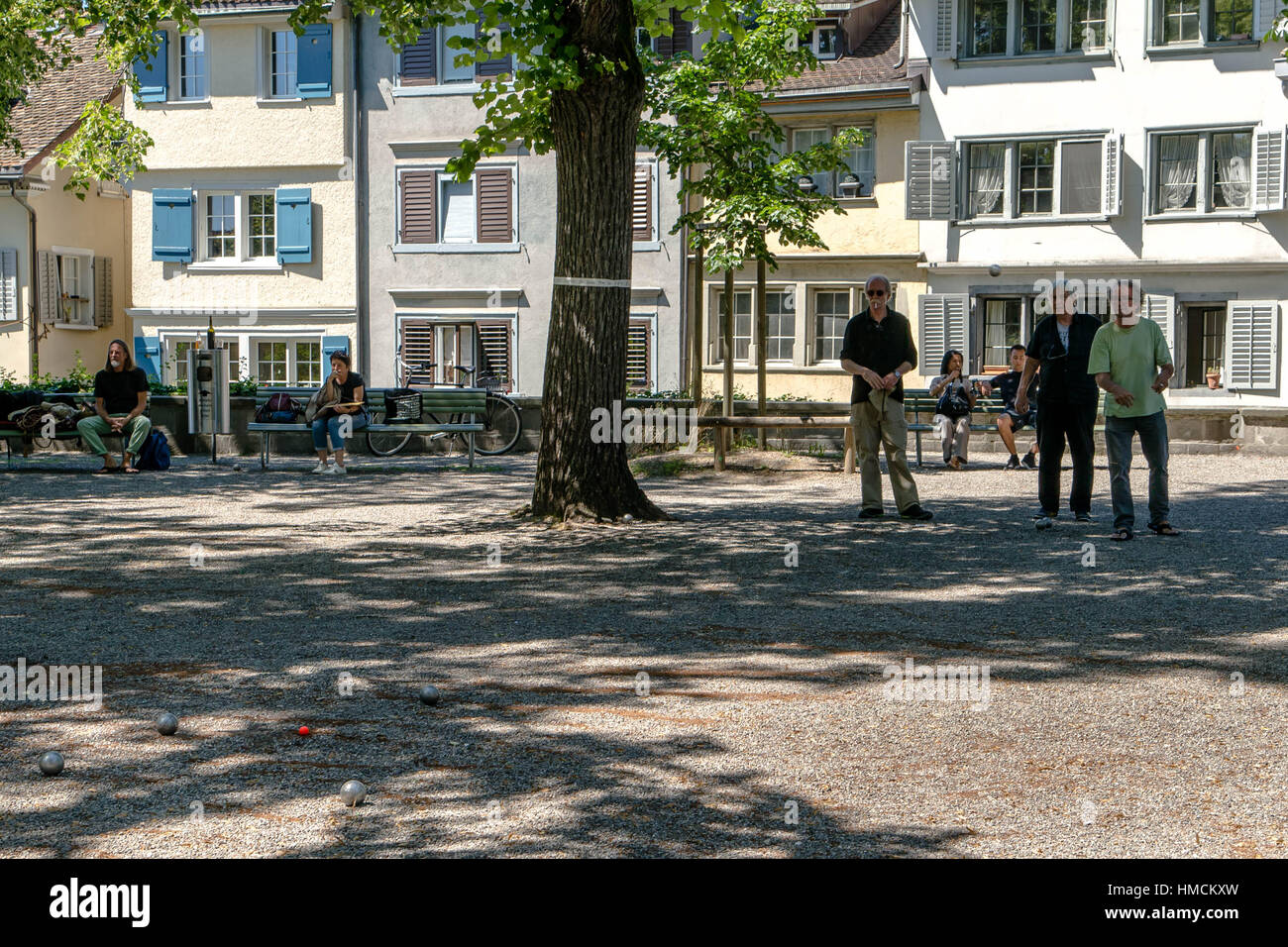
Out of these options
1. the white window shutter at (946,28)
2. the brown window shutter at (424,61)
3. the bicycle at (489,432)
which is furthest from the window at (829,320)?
the bicycle at (489,432)

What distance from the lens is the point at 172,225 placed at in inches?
1409

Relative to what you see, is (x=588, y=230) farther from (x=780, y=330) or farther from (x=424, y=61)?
(x=424, y=61)

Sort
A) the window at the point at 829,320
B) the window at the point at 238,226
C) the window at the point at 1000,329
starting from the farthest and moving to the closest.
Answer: the window at the point at 238,226 → the window at the point at 829,320 → the window at the point at 1000,329

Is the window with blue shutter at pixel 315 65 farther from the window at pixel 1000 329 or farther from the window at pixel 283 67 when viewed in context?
the window at pixel 1000 329

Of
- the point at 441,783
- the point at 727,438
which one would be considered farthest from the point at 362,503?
the point at 441,783

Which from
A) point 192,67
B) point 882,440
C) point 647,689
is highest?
point 192,67

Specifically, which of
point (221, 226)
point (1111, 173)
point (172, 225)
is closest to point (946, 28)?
point (1111, 173)

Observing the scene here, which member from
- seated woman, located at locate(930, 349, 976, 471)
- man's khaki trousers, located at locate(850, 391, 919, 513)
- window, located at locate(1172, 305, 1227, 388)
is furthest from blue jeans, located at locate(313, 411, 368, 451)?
window, located at locate(1172, 305, 1227, 388)

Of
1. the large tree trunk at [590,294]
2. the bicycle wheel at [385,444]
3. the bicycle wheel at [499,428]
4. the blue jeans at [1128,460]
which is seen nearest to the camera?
the blue jeans at [1128,460]

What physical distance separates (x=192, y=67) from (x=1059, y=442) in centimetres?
2767

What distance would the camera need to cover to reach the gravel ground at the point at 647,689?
4.89 metres

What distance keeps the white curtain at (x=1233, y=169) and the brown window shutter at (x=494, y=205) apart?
14.2m

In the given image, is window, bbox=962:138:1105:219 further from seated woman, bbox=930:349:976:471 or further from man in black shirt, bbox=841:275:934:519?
man in black shirt, bbox=841:275:934:519
